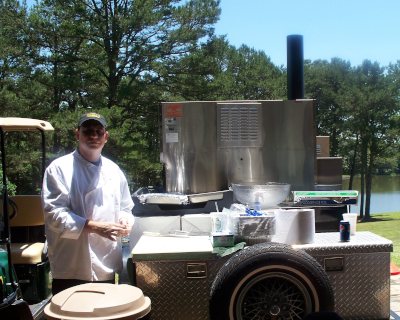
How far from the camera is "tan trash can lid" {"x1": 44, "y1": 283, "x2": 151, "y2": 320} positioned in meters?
1.84

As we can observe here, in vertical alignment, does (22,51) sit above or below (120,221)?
above

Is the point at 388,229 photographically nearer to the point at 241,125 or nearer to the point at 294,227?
the point at 241,125

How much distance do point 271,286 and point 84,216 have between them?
1.35 metres

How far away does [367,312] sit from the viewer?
298 cm

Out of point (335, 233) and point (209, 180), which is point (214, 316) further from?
point (209, 180)

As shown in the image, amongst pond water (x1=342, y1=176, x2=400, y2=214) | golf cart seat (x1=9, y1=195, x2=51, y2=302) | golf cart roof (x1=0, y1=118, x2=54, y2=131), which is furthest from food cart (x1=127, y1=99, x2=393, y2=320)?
pond water (x1=342, y1=176, x2=400, y2=214)

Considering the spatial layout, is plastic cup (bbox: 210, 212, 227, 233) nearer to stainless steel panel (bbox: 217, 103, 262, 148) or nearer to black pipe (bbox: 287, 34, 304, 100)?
stainless steel panel (bbox: 217, 103, 262, 148)

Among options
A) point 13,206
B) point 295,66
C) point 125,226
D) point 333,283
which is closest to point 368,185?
point 295,66

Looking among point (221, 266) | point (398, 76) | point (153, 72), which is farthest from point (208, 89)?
point (398, 76)

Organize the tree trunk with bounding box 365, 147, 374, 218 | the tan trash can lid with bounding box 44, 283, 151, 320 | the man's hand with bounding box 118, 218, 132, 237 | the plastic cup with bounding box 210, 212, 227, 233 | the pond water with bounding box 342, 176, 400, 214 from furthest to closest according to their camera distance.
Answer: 1. the pond water with bounding box 342, 176, 400, 214
2. the tree trunk with bounding box 365, 147, 374, 218
3. the plastic cup with bounding box 210, 212, 227, 233
4. the man's hand with bounding box 118, 218, 132, 237
5. the tan trash can lid with bounding box 44, 283, 151, 320

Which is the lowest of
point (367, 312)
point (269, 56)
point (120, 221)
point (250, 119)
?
point (367, 312)

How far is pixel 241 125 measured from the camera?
4289 mm

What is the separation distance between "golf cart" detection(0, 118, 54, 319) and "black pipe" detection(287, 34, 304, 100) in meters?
3.11

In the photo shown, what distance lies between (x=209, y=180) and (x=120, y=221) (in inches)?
65.9
